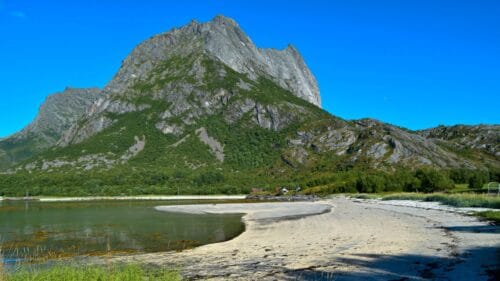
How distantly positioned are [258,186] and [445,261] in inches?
6492

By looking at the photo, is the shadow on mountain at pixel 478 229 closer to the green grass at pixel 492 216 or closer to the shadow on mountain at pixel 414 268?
the green grass at pixel 492 216

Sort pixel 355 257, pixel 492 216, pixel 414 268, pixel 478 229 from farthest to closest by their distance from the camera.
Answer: pixel 492 216 → pixel 478 229 → pixel 355 257 → pixel 414 268

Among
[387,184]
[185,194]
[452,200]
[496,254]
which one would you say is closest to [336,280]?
[496,254]

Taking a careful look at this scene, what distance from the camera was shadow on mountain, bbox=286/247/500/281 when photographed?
610 inches

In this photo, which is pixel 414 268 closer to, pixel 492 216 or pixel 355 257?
pixel 355 257

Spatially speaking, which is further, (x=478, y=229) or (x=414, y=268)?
(x=478, y=229)

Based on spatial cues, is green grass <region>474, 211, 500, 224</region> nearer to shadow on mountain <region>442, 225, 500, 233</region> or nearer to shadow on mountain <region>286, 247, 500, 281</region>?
shadow on mountain <region>442, 225, 500, 233</region>

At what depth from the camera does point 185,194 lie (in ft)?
565

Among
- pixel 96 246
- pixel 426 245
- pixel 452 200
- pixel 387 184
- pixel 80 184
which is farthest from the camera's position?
pixel 80 184

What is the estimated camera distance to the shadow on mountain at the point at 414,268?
15492mm

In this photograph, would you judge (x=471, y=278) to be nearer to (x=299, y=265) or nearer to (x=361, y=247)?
(x=299, y=265)

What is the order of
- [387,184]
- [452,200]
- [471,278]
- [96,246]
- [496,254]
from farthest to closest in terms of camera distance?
[387,184] → [452,200] → [96,246] → [496,254] → [471,278]

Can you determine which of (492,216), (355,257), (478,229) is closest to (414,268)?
(355,257)

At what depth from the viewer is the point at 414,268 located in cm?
1708
